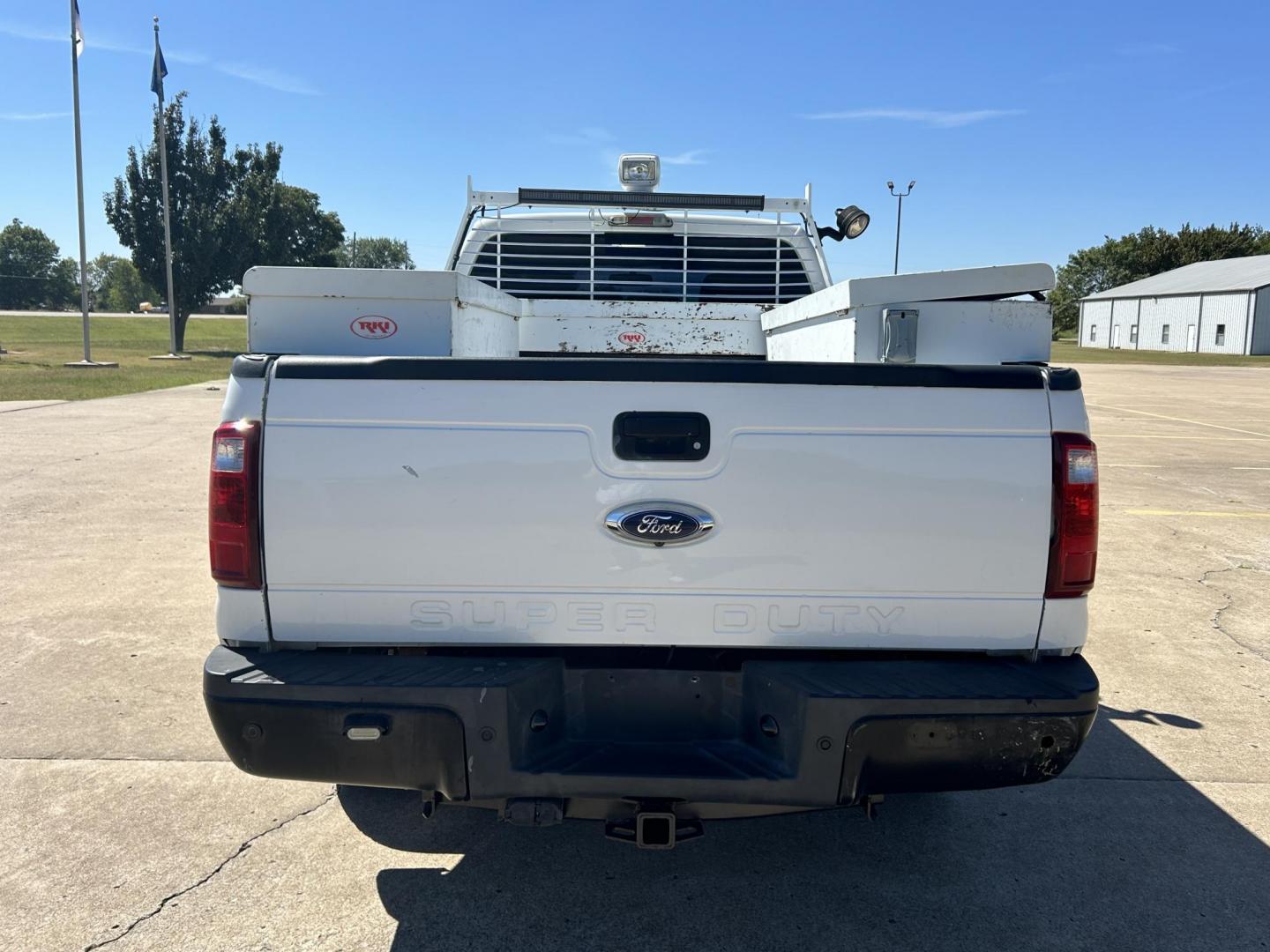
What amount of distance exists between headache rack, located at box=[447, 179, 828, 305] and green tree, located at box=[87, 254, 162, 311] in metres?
121

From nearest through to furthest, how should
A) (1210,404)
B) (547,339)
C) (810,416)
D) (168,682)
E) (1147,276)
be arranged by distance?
(810,416), (168,682), (547,339), (1210,404), (1147,276)

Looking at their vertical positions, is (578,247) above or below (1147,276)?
below

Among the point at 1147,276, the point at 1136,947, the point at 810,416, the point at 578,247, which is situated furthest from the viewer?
the point at 1147,276

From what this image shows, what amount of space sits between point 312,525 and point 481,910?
1.31 meters

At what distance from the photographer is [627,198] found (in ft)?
19.3

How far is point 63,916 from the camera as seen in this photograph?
9.45 feet

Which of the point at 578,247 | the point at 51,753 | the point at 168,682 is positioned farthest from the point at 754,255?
the point at 51,753

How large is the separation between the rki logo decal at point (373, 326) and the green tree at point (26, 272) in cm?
12627

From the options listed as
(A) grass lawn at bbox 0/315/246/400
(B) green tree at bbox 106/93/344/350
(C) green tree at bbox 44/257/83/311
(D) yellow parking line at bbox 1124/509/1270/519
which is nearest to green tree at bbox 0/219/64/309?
(C) green tree at bbox 44/257/83/311

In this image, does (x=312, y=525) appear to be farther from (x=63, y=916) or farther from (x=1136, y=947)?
(x=1136, y=947)

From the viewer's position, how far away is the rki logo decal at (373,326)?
2854 millimetres

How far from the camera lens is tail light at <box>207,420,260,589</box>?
2.51 meters

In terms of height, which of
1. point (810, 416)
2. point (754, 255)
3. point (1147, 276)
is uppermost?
point (1147, 276)

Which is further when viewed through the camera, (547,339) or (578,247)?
(578,247)
